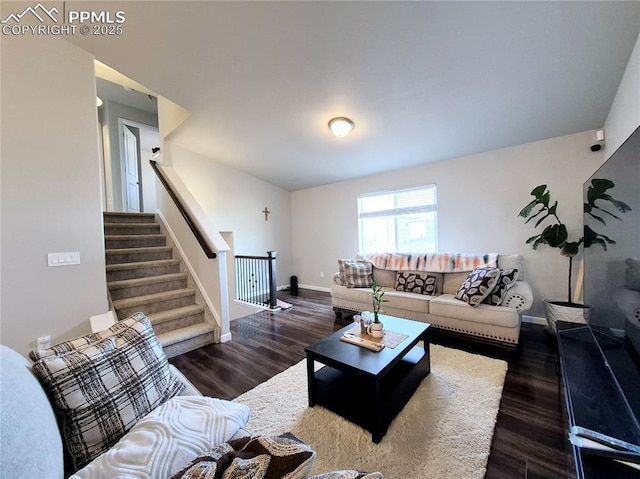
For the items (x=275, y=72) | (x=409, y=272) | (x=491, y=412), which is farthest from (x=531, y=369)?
(x=275, y=72)

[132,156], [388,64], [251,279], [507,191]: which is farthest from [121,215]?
[507,191]

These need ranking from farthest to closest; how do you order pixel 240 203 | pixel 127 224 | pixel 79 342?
pixel 240 203
pixel 127 224
pixel 79 342

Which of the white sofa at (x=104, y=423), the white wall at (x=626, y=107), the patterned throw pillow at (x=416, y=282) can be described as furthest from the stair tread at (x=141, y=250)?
the white wall at (x=626, y=107)

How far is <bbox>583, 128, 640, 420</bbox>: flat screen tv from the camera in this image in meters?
1.05

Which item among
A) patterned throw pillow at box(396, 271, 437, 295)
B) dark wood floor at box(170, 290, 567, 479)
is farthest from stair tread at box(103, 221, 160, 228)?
A: patterned throw pillow at box(396, 271, 437, 295)

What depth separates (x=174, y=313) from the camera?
9.48ft

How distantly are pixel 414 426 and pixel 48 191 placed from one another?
3259 millimetres

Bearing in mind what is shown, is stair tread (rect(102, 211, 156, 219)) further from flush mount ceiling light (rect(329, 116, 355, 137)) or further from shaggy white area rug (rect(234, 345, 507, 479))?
shaggy white area rug (rect(234, 345, 507, 479))

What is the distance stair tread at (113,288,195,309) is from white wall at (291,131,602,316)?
9.82ft

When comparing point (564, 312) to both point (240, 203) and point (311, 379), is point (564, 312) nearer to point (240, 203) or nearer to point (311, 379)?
point (311, 379)

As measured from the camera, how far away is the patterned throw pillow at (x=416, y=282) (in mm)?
3307

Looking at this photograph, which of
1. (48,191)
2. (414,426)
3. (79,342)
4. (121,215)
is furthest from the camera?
(121,215)

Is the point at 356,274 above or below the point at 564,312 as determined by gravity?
above

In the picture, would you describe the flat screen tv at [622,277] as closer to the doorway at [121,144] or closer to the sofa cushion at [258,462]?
the sofa cushion at [258,462]
